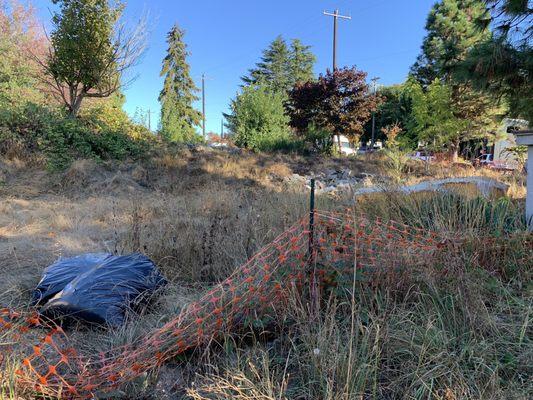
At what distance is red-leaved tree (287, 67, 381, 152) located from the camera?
55.6 ft

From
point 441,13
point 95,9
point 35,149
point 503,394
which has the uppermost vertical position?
point 441,13

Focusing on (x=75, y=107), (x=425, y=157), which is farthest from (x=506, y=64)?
(x=75, y=107)

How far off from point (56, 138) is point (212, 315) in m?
9.45

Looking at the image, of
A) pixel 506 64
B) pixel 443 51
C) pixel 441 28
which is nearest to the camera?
pixel 506 64

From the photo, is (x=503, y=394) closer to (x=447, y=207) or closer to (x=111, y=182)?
(x=447, y=207)

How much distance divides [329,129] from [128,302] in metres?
15.8

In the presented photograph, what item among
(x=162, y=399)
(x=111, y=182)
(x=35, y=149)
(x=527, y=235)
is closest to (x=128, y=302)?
(x=162, y=399)

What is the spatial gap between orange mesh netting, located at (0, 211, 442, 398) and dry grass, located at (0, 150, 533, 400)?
0.30 feet

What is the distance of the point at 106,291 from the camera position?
251 centimetres

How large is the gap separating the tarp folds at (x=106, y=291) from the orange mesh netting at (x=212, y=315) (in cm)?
15

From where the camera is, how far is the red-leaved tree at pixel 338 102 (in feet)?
55.6

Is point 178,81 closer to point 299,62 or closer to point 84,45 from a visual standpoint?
point 299,62

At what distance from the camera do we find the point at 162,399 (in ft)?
5.79

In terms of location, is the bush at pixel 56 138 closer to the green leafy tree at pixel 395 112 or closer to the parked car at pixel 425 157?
the parked car at pixel 425 157
